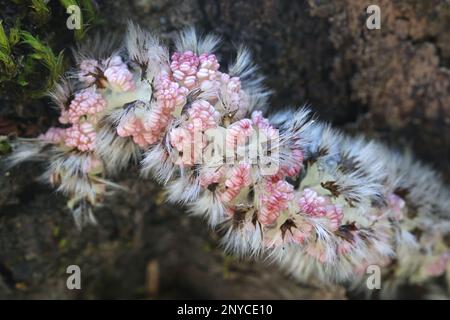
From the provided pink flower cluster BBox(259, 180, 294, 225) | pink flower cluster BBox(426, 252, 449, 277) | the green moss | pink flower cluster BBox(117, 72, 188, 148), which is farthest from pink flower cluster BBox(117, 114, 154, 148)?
pink flower cluster BBox(426, 252, 449, 277)

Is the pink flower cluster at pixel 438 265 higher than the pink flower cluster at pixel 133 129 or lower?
lower

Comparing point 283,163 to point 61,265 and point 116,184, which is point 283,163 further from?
point 61,265

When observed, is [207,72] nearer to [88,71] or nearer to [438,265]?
[88,71]

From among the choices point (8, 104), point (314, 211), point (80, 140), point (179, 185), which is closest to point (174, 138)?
point (179, 185)

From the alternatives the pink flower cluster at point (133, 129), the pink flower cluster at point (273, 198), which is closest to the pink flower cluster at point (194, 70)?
the pink flower cluster at point (133, 129)

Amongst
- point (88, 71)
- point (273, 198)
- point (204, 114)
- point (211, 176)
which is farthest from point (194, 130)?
point (88, 71)

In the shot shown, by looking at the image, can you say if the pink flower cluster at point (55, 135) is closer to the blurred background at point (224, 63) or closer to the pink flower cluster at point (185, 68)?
the blurred background at point (224, 63)
